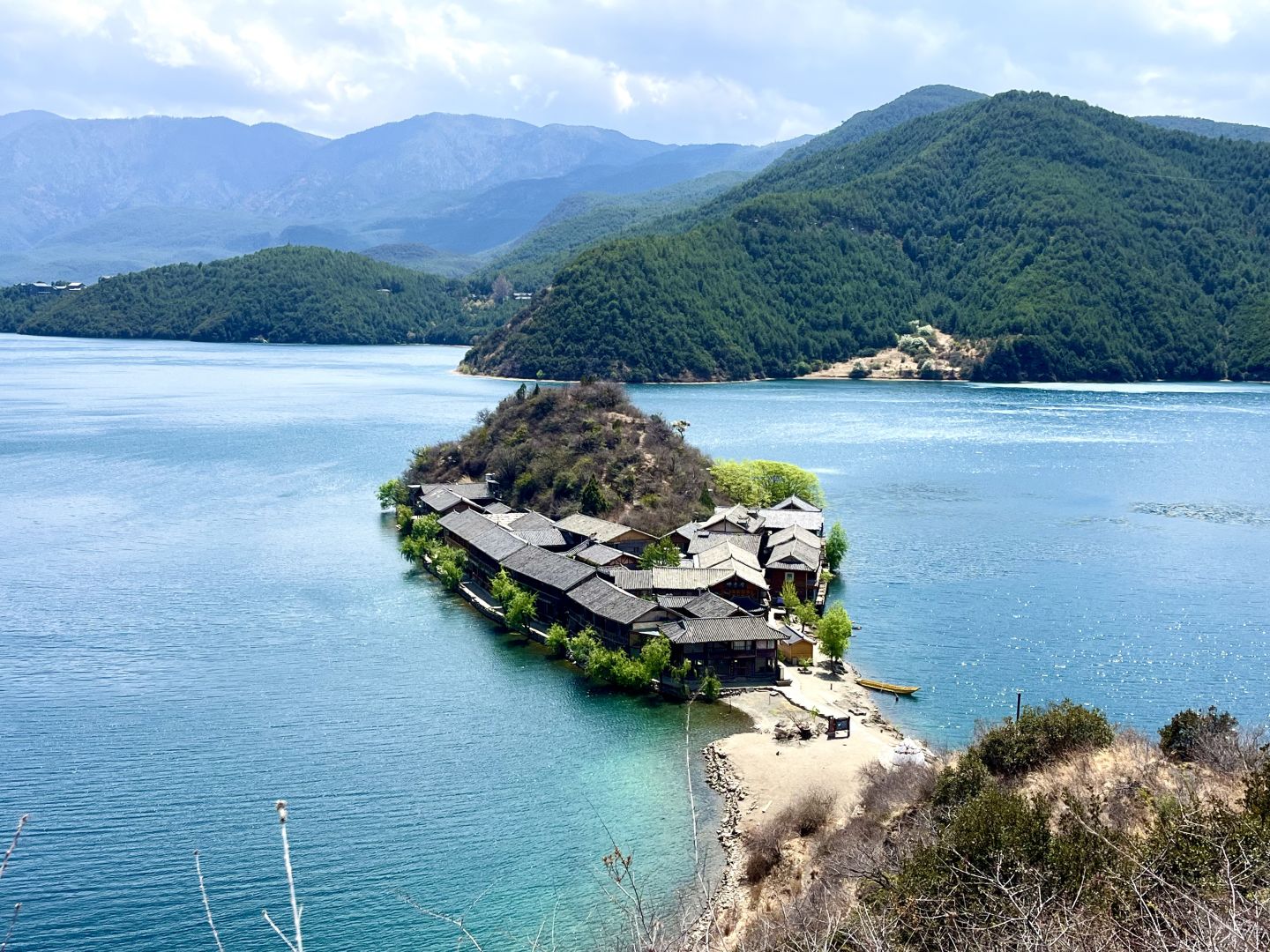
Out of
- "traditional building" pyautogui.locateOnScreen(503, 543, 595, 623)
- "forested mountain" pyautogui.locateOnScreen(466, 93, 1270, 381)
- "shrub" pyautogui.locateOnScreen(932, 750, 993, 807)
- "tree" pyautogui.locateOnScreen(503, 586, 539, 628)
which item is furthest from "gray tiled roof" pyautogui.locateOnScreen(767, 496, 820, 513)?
"forested mountain" pyautogui.locateOnScreen(466, 93, 1270, 381)

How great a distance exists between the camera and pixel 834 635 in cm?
2923

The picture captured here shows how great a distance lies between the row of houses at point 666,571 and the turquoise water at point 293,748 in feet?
6.81

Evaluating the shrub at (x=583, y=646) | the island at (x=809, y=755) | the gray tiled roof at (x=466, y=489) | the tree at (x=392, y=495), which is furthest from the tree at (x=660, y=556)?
the tree at (x=392, y=495)

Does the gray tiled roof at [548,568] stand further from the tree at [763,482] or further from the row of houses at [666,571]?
the tree at [763,482]

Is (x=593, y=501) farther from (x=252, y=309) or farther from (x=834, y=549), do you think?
(x=252, y=309)

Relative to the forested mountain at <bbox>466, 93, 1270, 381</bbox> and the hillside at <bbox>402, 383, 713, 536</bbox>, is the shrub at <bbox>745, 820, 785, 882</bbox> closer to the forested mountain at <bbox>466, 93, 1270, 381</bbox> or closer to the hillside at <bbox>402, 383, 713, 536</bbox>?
the hillside at <bbox>402, 383, 713, 536</bbox>

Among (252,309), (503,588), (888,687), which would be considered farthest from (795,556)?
(252,309)

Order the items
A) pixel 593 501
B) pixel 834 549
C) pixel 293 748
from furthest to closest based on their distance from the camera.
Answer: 1. pixel 593 501
2. pixel 834 549
3. pixel 293 748

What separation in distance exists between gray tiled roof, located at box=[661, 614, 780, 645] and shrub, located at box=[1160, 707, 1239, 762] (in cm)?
1082

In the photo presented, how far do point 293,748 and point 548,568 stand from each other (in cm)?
1187

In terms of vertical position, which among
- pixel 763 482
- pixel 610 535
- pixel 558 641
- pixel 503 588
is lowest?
pixel 558 641

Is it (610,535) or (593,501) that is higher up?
(593,501)

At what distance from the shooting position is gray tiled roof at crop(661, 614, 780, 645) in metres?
28.4

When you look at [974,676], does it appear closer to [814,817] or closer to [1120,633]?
→ [1120,633]
